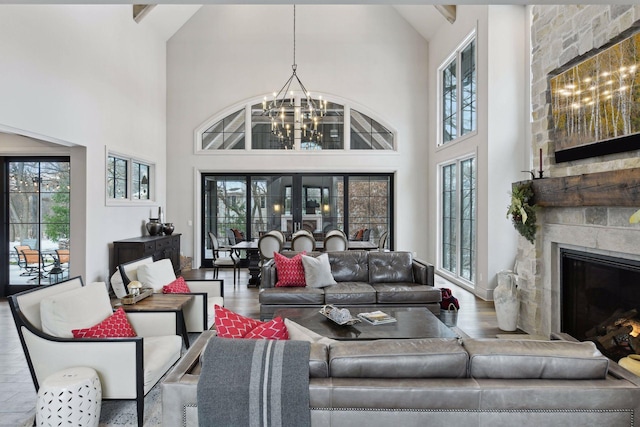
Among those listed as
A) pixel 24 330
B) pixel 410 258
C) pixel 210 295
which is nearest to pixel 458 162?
pixel 410 258

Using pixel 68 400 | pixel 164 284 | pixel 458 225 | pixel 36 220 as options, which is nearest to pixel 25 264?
pixel 36 220

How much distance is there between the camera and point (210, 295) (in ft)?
15.0

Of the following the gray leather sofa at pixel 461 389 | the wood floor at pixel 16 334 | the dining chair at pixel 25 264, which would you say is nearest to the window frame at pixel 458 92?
the wood floor at pixel 16 334

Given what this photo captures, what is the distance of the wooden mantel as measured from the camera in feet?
9.17

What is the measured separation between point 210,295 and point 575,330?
12.6 ft

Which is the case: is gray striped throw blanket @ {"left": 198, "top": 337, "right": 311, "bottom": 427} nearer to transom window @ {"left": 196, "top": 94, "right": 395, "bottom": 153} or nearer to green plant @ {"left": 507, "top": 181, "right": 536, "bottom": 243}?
green plant @ {"left": 507, "top": 181, "right": 536, "bottom": 243}

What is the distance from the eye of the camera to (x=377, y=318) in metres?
3.48

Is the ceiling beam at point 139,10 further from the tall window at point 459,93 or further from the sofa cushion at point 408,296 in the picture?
the sofa cushion at point 408,296

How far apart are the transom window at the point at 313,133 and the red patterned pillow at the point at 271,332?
7.05 metres

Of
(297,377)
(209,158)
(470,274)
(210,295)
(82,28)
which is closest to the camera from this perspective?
(297,377)

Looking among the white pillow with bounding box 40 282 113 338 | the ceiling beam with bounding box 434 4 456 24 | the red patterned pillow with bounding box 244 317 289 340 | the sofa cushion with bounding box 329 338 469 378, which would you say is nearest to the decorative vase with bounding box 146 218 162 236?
the white pillow with bounding box 40 282 113 338

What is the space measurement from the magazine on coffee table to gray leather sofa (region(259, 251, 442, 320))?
102cm

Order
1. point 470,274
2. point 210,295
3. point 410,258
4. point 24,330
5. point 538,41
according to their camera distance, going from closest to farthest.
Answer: point 24,330
point 538,41
point 210,295
point 410,258
point 470,274

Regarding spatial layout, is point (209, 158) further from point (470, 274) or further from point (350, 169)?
point (470, 274)
